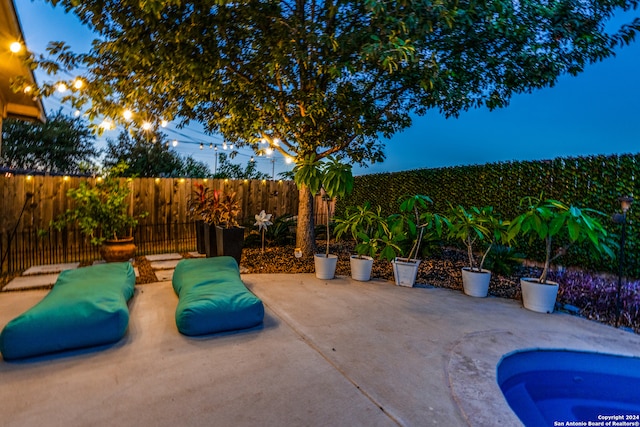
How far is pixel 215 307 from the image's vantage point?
251cm

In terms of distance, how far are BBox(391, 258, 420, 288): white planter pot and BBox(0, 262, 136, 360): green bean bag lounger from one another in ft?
10.1

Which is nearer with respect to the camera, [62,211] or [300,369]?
[300,369]

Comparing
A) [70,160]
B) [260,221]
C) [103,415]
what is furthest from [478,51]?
[70,160]

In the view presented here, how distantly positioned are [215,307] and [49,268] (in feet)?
12.3

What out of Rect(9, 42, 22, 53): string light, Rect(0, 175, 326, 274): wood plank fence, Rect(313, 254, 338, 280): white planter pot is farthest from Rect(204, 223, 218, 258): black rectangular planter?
Rect(9, 42, 22, 53): string light

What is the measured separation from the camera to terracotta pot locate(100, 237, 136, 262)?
488 cm

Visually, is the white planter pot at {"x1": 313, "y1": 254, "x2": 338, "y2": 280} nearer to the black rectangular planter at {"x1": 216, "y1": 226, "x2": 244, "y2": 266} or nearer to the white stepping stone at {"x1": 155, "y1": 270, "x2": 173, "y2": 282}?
the black rectangular planter at {"x1": 216, "y1": 226, "x2": 244, "y2": 266}

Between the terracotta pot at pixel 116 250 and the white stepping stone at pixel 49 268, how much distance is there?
440 millimetres

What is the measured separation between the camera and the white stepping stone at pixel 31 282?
12.1 ft

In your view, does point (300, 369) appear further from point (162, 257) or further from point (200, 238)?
point (200, 238)

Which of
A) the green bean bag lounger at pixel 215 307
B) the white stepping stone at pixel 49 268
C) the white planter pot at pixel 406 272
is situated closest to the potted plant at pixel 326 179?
the white planter pot at pixel 406 272

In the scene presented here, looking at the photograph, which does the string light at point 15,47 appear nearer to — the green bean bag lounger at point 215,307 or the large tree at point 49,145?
the green bean bag lounger at point 215,307

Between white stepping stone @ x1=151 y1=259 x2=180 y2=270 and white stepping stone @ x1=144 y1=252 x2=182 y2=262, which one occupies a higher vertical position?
white stepping stone @ x1=144 y1=252 x2=182 y2=262

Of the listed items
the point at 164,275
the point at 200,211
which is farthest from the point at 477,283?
the point at 200,211
